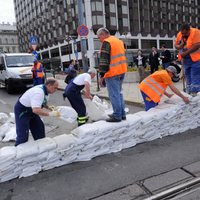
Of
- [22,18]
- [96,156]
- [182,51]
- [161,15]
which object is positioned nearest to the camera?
[96,156]

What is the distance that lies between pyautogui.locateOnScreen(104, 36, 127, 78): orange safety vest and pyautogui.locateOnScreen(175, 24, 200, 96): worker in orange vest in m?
2.00

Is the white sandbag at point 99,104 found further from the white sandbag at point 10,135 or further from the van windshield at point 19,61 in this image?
the van windshield at point 19,61

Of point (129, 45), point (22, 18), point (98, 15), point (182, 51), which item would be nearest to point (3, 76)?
point (182, 51)

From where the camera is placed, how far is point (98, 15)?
4184 centimetres

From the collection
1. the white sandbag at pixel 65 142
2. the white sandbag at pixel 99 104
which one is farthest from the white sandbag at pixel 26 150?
the white sandbag at pixel 99 104

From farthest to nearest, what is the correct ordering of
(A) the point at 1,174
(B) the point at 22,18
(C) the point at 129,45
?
(B) the point at 22,18 → (C) the point at 129,45 → (A) the point at 1,174

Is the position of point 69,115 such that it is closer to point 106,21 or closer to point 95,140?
point 95,140

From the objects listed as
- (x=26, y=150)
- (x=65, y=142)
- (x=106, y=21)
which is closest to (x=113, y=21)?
(x=106, y=21)

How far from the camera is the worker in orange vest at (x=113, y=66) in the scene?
4.05 m

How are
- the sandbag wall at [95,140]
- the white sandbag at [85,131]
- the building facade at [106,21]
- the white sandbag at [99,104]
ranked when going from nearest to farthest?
the sandbag wall at [95,140]
the white sandbag at [85,131]
the white sandbag at [99,104]
the building facade at [106,21]

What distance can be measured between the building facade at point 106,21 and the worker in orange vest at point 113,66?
3337 cm

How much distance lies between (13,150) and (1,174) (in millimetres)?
343

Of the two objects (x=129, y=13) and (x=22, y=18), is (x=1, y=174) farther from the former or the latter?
(x=22, y=18)

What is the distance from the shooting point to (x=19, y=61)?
12781mm
